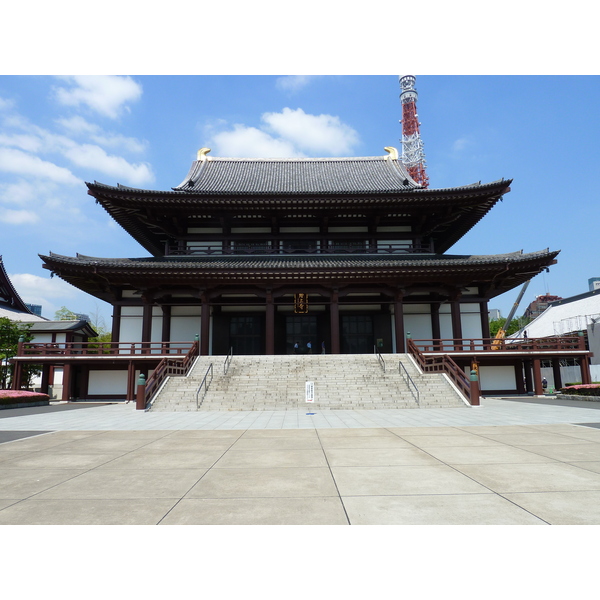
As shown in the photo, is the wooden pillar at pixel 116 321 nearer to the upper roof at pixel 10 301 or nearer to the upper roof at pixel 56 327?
the upper roof at pixel 56 327

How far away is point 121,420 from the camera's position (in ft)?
40.3

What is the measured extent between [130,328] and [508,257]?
22.0m

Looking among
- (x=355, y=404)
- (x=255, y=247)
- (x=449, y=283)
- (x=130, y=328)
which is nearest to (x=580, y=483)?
(x=355, y=404)

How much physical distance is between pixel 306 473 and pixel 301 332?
63.0ft

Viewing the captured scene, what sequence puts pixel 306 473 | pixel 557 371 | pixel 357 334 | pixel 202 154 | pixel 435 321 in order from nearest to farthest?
pixel 306 473 < pixel 557 371 < pixel 435 321 < pixel 357 334 < pixel 202 154

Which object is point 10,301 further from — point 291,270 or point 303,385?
point 303,385

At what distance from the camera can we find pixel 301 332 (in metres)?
24.8

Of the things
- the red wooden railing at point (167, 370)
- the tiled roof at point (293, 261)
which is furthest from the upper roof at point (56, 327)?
the red wooden railing at point (167, 370)

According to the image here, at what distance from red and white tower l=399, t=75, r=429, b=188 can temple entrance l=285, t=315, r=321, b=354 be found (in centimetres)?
6826

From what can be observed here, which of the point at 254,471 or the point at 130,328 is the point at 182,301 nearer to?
the point at 130,328

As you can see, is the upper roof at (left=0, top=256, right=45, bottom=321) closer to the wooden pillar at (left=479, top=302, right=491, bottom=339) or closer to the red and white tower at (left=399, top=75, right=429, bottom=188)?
the wooden pillar at (left=479, top=302, right=491, bottom=339)

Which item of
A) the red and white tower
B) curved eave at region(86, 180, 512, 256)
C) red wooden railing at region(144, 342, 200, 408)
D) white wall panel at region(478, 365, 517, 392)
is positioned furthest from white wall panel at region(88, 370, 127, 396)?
the red and white tower

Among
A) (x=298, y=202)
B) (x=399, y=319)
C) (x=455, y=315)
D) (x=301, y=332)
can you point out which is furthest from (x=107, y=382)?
(x=455, y=315)

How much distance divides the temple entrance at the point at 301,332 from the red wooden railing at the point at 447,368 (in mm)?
6441
